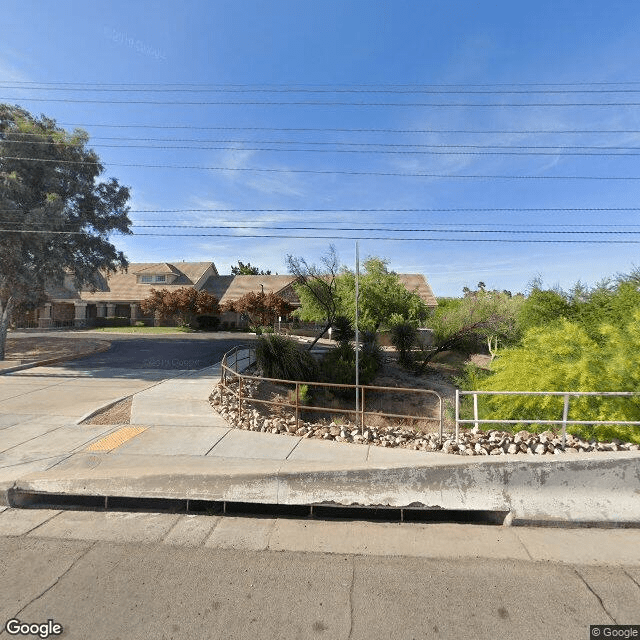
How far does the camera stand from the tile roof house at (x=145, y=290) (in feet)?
146

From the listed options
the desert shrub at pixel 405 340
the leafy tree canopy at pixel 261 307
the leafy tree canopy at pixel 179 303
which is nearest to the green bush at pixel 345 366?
the desert shrub at pixel 405 340

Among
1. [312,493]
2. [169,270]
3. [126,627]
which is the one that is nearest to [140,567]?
[126,627]

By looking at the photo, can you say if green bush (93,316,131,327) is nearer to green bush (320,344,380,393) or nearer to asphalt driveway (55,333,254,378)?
asphalt driveway (55,333,254,378)

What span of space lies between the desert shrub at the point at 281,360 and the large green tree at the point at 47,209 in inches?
392

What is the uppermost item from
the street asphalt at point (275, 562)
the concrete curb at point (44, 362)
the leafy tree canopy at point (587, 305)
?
the leafy tree canopy at point (587, 305)

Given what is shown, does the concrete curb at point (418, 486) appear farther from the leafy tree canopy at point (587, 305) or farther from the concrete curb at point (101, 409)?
the leafy tree canopy at point (587, 305)

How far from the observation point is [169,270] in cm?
4797

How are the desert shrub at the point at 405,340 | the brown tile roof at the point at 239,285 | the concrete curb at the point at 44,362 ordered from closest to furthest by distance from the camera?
the concrete curb at the point at 44,362, the desert shrub at the point at 405,340, the brown tile roof at the point at 239,285

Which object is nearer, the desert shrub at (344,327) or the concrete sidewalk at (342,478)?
the concrete sidewalk at (342,478)

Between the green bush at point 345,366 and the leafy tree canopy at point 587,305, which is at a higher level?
the leafy tree canopy at point 587,305

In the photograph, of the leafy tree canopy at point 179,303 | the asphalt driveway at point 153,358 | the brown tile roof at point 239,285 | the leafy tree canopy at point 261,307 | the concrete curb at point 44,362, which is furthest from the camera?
the brown tile roof at point 239,285

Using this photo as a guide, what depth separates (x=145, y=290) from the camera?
4706cm

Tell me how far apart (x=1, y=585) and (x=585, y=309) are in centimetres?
1389

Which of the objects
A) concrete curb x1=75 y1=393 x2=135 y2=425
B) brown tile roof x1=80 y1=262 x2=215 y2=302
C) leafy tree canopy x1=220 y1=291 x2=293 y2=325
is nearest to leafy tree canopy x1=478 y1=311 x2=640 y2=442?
concrete curb x1=75 y1=393 x2=135 y2=425
